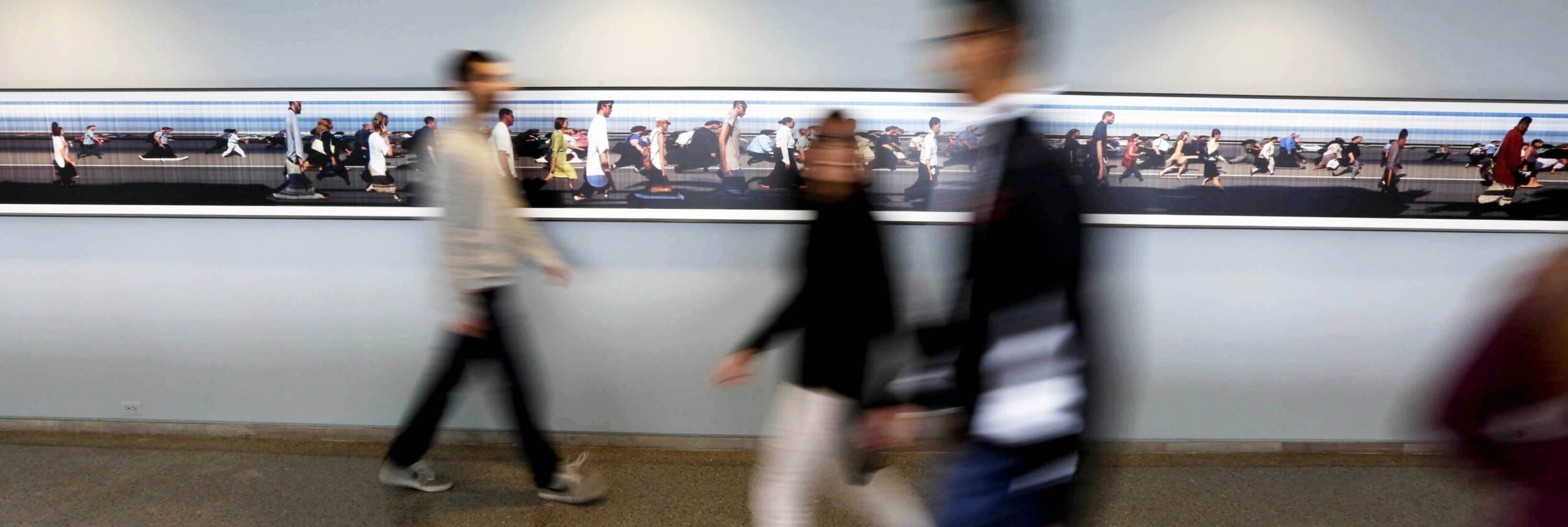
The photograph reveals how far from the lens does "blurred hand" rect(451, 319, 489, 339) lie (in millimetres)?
2422

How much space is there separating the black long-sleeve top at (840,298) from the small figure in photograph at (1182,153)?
1.40 m

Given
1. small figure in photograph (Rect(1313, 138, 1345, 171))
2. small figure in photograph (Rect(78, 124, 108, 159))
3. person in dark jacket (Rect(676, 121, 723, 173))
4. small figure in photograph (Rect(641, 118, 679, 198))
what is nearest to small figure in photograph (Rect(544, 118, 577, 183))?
Answer: small figure in photograph (Rect(641, 118, 679, 198))

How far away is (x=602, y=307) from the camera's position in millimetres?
3027

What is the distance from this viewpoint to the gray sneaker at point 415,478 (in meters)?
2.67

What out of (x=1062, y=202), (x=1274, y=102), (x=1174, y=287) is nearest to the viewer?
(x=1062, y=202)

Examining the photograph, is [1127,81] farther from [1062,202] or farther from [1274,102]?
[1062,202]

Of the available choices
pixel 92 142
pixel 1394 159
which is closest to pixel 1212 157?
pixel 1394 159

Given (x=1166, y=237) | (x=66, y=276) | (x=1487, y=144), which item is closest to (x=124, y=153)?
(x=66, y=276)

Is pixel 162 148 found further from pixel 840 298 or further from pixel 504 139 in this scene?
pixel 840 298

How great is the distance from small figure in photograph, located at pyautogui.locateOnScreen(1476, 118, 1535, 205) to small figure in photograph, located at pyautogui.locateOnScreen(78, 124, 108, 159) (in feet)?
16.0

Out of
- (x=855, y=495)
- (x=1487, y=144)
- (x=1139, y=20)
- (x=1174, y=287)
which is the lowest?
(x=855, y=495)

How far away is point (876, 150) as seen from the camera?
2799 millimetres

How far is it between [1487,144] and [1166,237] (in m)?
1.09

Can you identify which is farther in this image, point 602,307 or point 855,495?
point 602,307
